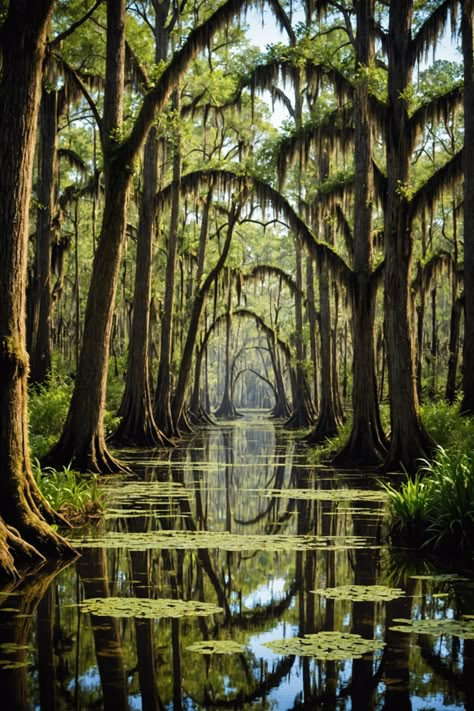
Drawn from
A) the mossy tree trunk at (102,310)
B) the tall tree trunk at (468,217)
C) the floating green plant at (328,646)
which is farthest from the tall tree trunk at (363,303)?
the floating green plant at (328,646)

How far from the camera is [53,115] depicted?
2458cm

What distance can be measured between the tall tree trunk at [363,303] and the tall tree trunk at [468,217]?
214 cm

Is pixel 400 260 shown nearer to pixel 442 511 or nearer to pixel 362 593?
pixel 442 511

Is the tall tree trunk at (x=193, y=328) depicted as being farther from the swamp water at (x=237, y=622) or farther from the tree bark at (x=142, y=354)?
the swamp water at (x=237, y=622)

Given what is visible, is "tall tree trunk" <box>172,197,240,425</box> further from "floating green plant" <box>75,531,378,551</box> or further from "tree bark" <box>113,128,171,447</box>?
"floating green plant" <box>75,531,378,551</box>

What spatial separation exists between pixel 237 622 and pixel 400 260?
12.4m

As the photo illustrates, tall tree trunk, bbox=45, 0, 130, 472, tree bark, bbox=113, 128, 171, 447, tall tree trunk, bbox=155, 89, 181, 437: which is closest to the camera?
tall tree trunk, bbox=45, 0, 130, 472

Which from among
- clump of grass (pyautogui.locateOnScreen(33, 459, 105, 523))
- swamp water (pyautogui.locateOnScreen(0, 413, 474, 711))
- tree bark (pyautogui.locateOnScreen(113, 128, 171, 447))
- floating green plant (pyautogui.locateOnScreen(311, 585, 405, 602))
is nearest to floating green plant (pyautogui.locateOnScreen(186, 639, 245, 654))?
swamp water (pyautogui.locateOnScreen(0, 413, 474, 711))

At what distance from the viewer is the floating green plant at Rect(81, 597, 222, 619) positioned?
6.11 metres

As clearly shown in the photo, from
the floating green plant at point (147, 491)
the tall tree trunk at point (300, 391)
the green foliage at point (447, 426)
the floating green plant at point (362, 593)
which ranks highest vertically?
the tall tree trunk at point (300, 391)

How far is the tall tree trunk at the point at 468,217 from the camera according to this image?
17.8 metres

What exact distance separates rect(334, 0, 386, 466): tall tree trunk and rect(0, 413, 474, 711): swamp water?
29.0ft

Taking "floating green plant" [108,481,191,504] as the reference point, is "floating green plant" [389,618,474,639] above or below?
below

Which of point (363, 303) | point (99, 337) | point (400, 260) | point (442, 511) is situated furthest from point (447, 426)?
point (442, 511)
